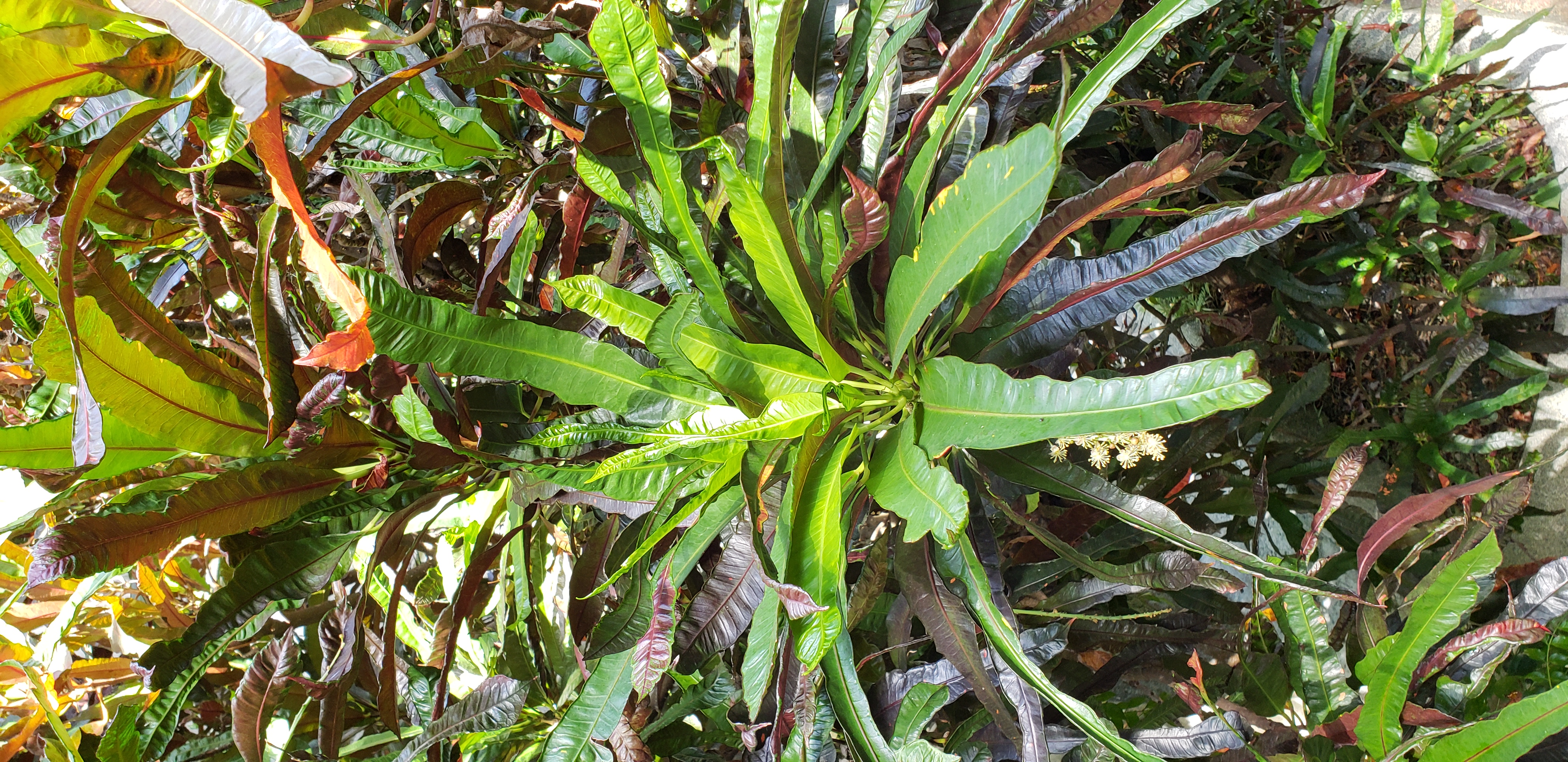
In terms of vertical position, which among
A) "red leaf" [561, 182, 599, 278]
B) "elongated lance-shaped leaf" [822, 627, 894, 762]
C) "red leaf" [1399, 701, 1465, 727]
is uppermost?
"red leaf" [561, 182, 599, 278]

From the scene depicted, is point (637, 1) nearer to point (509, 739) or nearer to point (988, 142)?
point (988, 142)

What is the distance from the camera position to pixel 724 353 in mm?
576

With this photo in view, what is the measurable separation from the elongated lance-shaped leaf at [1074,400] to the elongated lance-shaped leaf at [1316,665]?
459 millimetres

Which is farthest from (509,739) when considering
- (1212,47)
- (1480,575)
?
(1212,47)

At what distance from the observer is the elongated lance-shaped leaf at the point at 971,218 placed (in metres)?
0.43

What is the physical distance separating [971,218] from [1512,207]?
111cm

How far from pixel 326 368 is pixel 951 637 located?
57 centimetres

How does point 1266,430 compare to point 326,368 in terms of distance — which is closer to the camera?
point 326,368

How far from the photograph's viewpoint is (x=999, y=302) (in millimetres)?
627

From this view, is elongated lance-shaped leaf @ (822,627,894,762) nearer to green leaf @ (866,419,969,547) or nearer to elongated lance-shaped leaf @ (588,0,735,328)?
green leaf @ (866,419,969,547)

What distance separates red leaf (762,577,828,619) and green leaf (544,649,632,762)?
0.65ft

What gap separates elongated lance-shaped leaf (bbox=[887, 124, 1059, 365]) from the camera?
1.41 ft

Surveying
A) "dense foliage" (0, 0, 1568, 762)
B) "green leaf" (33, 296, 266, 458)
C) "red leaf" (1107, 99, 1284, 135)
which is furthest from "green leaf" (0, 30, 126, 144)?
"red leaf" (1107, 99, 1284, 135)

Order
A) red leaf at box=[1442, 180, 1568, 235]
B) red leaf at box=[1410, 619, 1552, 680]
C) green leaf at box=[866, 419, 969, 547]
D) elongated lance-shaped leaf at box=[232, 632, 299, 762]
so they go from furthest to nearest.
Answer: red leaf at box=[1442, 180, 1568, 235] → elongated lance-shaped leaf at box=[232, 632, 299, 762] → red leaf at box=[1410, 619, 1552, 680] → green leaf at box=[866, 419, 969, 547]
